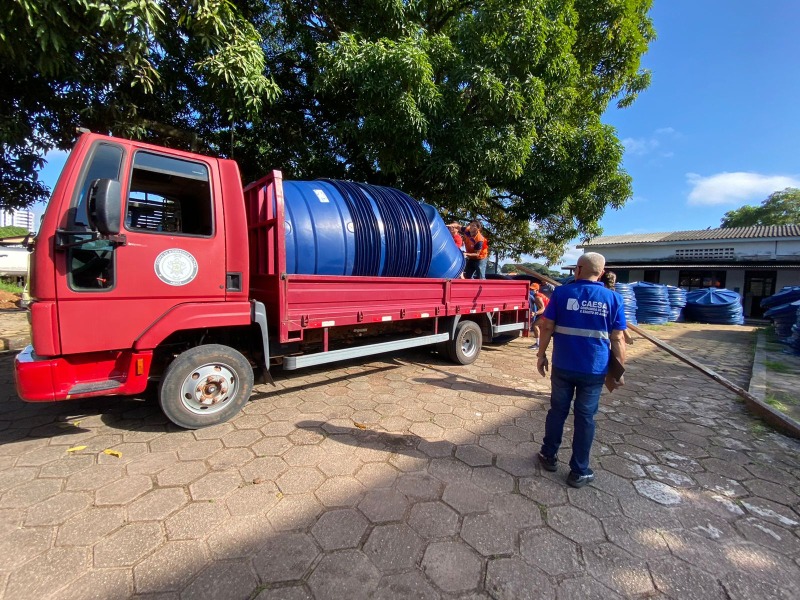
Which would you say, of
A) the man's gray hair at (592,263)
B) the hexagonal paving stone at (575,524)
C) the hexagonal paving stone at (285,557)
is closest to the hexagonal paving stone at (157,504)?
the hexagonal paving stone at (285,557)

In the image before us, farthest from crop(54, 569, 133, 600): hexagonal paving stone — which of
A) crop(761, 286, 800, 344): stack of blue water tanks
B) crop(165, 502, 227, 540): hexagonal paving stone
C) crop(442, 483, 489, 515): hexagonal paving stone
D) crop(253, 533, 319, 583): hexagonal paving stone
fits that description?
crop(761, 286, 800, 344): stack of blue water tanks

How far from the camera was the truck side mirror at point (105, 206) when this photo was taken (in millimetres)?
2449

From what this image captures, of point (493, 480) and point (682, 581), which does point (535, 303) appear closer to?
point (493, 480)

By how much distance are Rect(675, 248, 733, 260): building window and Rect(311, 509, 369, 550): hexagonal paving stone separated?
24.5 meters

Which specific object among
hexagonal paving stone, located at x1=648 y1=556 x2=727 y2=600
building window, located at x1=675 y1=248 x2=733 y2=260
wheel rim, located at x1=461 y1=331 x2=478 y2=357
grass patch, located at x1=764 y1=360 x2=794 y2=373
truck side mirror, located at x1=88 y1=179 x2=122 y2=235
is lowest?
grass patch, located at x1=764 y1=360 x2=794 y2=373

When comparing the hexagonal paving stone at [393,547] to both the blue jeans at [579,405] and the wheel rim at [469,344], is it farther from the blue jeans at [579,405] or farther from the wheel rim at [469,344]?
the wheel rim at [469,344]

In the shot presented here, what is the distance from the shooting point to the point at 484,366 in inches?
228

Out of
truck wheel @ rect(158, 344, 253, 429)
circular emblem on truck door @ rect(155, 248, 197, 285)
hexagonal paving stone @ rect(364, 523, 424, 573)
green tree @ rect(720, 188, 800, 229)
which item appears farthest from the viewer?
green tree @ rect(720, 188, 800, 229)

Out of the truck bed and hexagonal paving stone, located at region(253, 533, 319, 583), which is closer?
hexagonal paving stone, located at region(253, 533, 319, 583)

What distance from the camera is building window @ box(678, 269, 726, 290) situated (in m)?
18.4

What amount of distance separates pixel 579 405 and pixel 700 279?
21.9 metres

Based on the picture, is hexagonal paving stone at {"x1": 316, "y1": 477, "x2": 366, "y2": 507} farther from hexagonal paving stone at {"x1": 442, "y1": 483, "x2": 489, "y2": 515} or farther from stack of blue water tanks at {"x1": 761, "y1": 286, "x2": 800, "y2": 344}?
stack of blue water tanks at {"x1": 761, "y1": 286, "x2": 800, "y2": 344}

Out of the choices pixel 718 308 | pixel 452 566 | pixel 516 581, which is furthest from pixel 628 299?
pixel 452 566

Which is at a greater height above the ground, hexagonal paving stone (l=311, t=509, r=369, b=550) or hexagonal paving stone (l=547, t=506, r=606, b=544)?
hexagonal paving stone (l=311, t=509, r=369, b=550)
